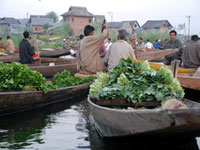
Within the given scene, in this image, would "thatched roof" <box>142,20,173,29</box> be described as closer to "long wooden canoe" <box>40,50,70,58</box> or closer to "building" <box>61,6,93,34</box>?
"building" <box>61,6,93,34</box>

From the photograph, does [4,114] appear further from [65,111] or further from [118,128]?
[118,128]

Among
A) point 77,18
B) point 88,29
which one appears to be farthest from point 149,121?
point 77,18

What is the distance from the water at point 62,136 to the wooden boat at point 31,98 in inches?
6.1

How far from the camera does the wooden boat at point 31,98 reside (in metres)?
5.96

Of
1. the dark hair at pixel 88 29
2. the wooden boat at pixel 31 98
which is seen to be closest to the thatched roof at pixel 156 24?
the dark hair at pixel 88 29

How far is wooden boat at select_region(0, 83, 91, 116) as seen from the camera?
235 inches

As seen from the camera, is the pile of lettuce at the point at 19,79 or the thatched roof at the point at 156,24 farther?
the thatched roof at the point at 156,24

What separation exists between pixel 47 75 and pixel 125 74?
21.1 ft

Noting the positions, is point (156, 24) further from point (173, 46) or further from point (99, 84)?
point (99, 84)

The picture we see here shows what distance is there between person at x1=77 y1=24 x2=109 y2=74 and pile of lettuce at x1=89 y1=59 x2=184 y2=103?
3154 millimetres

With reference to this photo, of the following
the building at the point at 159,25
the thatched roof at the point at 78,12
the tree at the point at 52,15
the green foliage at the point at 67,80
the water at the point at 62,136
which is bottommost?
the water at the point at 62,136

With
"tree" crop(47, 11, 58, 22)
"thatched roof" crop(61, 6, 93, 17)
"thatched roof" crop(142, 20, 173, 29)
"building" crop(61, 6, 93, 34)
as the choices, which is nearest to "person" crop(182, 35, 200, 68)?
"building" crop(61, 6, 93, 34)

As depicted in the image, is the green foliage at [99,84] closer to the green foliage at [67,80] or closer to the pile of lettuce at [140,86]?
the pile of lettuce at [140,86]

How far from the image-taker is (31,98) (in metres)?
6.49
